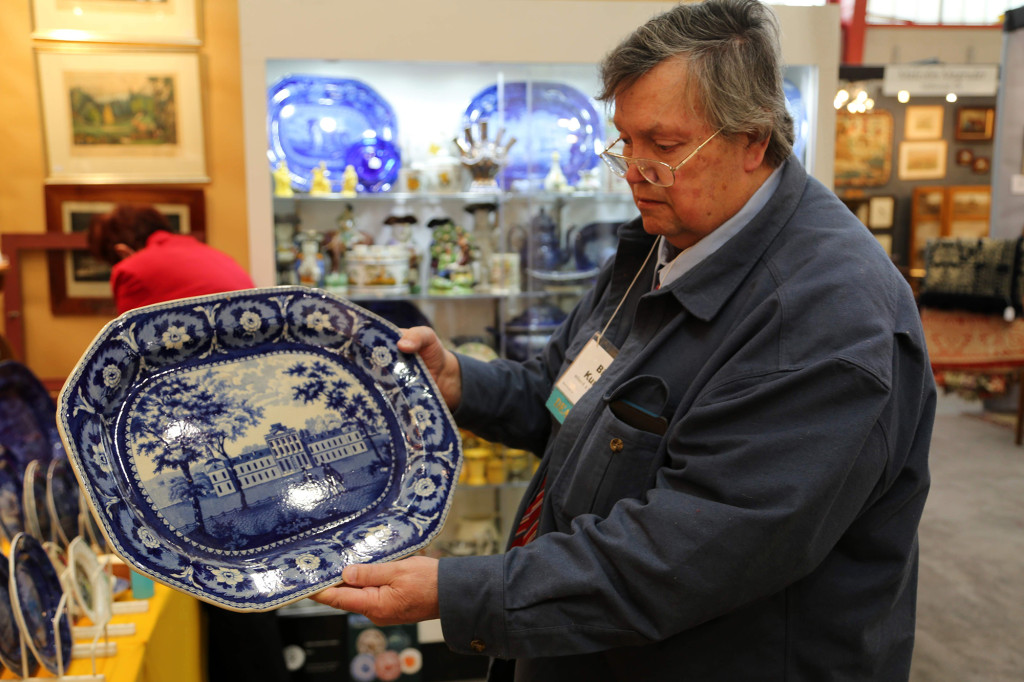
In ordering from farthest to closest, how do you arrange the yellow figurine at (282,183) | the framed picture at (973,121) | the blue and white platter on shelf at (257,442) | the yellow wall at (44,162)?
the framed picture at (973,121) → the yellow wall at (44,162) → the yellow figurine at (282,183) → the blue and white platter on shelf at (257,442)

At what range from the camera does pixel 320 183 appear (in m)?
3.17

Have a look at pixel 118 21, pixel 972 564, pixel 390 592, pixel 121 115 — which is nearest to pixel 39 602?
pixel 390 592

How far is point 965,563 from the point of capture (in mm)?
4129

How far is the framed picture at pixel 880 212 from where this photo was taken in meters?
9.87

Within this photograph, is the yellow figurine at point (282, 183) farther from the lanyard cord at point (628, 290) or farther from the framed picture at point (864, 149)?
the framed picture at point (864, 149)

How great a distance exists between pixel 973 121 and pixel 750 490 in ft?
36.0

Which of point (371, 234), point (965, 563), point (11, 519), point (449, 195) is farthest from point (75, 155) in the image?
point (965, 563)

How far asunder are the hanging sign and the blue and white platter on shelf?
145 inches

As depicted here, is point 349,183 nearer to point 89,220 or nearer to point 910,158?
point 89,220

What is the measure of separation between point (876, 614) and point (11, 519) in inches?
66.8

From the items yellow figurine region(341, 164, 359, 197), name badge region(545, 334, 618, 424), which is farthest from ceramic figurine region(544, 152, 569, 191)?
name badge region(545, 334, 618, 424)

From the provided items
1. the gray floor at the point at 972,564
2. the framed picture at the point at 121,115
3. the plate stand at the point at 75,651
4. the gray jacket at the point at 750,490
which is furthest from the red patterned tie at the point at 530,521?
the framed picture at the point at 121,115

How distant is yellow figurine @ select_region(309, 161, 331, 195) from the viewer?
10.4 feet

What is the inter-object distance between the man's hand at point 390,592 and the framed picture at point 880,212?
1004cm
